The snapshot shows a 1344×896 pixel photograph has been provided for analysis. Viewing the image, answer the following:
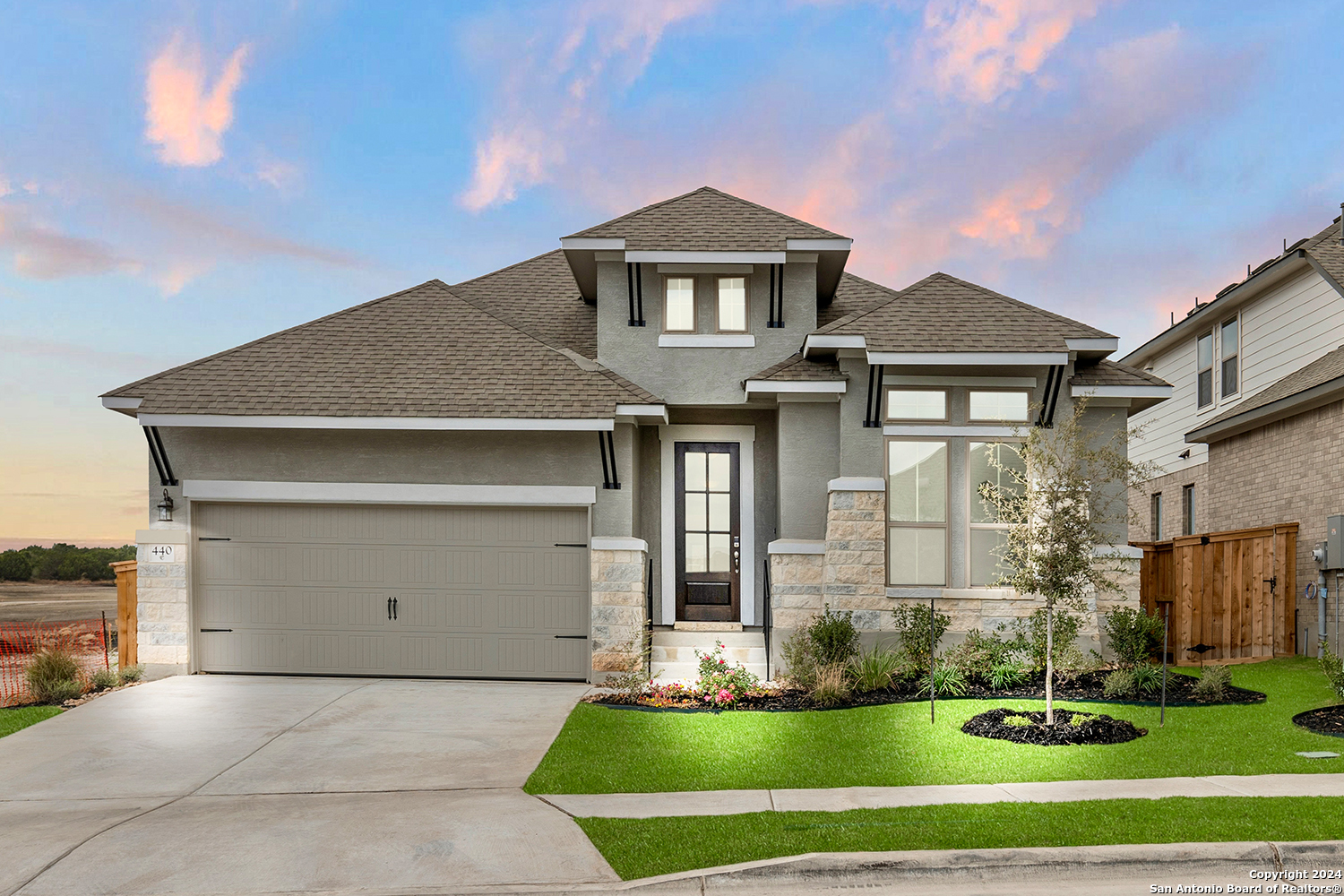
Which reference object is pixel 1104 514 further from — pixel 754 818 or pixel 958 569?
pixel 754 818

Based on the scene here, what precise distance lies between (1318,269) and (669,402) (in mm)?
10808

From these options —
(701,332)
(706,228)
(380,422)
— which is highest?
(706,228)

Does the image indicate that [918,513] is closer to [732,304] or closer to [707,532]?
[707,532]

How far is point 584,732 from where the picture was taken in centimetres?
923

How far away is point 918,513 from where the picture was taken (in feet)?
39.6

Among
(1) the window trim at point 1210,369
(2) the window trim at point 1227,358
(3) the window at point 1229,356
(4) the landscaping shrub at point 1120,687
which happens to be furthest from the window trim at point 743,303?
(1) the window trim at point 1210,369

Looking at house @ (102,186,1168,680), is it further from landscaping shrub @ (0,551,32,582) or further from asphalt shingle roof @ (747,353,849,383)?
landscaping shrub @ (0,551,32,582)

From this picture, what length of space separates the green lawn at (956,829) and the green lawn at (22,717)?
288 inches

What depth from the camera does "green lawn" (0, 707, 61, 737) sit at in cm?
972

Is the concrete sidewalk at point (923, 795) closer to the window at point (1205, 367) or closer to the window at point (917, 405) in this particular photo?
the window at point (917, 405)

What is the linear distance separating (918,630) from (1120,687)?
2373 mm

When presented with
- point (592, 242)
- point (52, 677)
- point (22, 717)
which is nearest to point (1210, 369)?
point (592, 242)

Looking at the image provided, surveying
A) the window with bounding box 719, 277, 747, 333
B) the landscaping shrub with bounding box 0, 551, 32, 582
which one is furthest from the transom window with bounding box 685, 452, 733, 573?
the landscaping shrub with bounding box 0, 551, 32, 582

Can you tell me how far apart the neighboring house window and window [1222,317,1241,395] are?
8.35m
